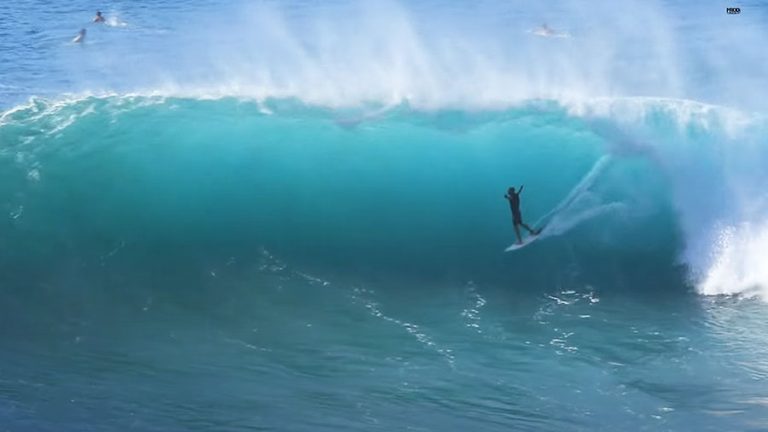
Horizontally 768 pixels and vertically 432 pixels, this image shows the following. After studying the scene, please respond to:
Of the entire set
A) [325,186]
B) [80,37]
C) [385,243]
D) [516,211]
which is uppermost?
[80,37]

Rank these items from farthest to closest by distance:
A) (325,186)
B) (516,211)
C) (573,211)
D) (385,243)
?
1. (325,186)
2. (573,211)
3. (385,243)
4. (516,211)

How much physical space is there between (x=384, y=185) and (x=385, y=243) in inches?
69.1

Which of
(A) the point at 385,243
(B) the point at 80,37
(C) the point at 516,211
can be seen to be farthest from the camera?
(B) the point at 80,37

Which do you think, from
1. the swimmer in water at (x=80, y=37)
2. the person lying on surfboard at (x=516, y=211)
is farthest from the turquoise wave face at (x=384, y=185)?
the swimmer in water at (x=80, y=37)

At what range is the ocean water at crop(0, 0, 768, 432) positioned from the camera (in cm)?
1333

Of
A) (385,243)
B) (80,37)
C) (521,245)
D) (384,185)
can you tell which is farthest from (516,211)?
(80,37)

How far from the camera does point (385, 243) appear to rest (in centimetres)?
1783

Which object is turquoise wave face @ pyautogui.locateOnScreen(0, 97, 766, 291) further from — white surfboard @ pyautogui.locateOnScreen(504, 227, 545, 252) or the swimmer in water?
the swimmer in water

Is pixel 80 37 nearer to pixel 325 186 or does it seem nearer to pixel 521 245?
pixel 325 186

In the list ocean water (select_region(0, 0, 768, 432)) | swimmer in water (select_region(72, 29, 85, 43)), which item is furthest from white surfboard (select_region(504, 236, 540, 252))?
swimmer in water (select_region(72, 29, 85, 43))

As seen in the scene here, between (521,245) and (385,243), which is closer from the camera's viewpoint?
A: (521,245)

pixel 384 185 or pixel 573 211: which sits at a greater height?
pixel 384 185

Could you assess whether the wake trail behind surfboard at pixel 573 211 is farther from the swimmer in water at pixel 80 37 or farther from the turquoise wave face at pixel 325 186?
the swimmer in water at pixel 80 37

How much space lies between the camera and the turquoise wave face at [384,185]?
687 inches
